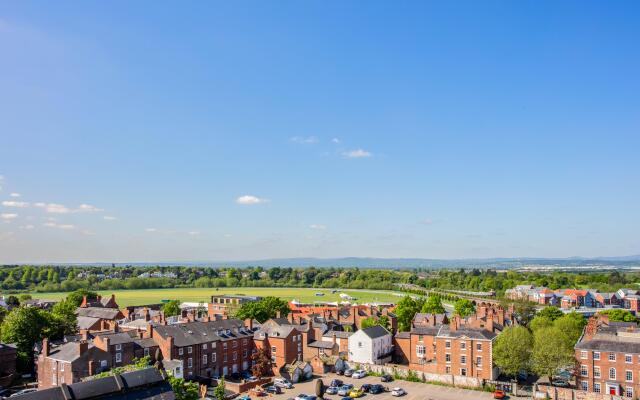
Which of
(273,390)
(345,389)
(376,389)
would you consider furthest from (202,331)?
(376,389)

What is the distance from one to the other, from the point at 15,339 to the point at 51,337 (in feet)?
14.3

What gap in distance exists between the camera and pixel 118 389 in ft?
87.2

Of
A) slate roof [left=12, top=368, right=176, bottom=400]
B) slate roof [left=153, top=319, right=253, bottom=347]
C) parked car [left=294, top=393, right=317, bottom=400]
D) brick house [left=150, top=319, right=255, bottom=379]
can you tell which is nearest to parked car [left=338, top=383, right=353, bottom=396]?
parked car [left=294, top=393, right=317, bottom=400]

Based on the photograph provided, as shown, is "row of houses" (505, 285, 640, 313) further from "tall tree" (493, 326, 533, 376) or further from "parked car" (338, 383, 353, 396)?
"parked car" (338, 383, 353, 396)

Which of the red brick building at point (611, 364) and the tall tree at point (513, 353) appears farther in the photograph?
the tall tree at point (513, 353)

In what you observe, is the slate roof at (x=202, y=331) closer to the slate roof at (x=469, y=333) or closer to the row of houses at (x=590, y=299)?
the slate roof at (x=469, y=333)

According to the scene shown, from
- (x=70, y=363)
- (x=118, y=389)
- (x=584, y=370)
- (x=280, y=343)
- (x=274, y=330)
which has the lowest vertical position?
(x=584, y=370)

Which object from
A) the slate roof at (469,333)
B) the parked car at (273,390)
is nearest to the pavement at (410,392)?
the parked car at (273,390)

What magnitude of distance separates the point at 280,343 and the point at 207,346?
984 centimetres

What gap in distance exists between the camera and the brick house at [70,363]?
49281 millimetres

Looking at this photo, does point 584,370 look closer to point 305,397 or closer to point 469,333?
point 469,333

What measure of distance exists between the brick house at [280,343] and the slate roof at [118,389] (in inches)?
1427

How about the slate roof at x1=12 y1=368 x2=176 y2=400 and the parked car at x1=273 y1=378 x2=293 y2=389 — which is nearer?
Answer: the slate roof at x1=12 y1=368 x2=176 y2=400

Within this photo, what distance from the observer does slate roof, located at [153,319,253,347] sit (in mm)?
58125
